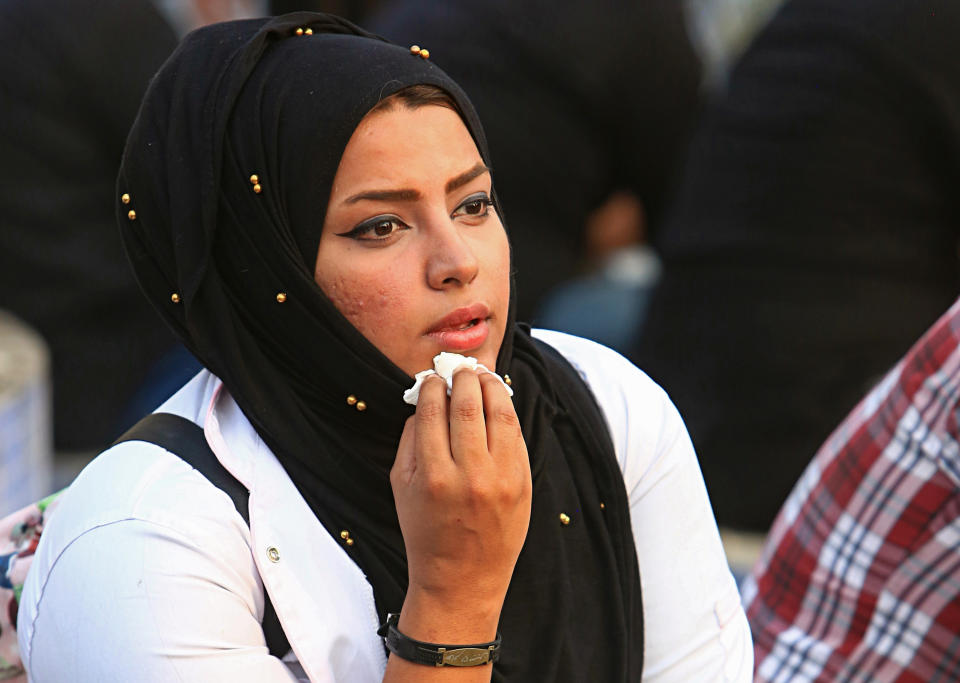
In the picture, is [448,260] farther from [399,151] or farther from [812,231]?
[812,231]

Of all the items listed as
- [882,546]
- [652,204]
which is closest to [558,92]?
→ [652,204]

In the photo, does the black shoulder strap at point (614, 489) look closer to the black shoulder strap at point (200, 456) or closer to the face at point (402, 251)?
the face at point (402, 251)

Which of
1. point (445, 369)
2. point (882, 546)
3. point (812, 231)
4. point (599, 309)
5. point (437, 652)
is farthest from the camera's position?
point (599, 309)

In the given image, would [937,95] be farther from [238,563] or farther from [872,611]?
[238,563]

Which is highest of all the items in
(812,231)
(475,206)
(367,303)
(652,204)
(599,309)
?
(475,206)

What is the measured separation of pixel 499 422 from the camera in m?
1.61

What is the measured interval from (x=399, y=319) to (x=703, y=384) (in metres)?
1.85

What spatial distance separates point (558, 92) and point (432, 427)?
265 cm

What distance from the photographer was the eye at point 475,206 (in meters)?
1.79

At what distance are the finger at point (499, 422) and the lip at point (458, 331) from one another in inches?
3.8

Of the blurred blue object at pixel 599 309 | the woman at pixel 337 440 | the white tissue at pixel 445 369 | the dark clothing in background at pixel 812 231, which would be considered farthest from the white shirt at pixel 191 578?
the blurred blue object at pixel 599 309

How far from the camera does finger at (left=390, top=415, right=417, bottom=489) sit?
1605mm

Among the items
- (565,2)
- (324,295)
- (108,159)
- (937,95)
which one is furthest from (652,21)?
(324,295)

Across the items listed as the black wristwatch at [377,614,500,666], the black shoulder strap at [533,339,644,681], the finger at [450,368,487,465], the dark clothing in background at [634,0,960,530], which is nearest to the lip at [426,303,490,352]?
the finger at [450,368,487,465]
